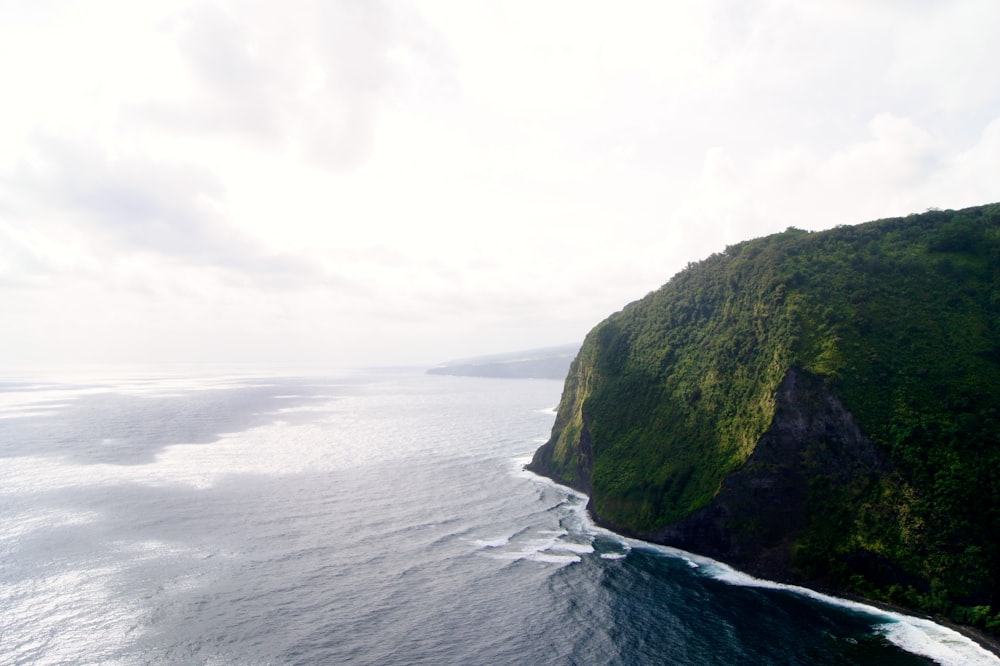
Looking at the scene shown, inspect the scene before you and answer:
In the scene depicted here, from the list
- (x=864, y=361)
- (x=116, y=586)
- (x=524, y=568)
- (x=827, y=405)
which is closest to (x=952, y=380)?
(x=864, y=361)

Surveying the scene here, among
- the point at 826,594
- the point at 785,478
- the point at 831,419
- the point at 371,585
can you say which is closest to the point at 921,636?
the point at 826,594

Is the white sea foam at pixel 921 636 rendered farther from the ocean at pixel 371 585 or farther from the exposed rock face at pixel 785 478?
the exposed rock face at pixel 785 478

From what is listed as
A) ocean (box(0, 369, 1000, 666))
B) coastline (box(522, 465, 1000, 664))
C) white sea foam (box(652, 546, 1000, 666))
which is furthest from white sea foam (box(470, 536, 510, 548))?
white sea foam (box(652, 546, 1000, 666))

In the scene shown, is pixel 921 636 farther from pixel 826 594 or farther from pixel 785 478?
pixel 785 478

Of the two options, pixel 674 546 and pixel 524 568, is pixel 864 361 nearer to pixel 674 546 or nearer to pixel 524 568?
pixel 674 546

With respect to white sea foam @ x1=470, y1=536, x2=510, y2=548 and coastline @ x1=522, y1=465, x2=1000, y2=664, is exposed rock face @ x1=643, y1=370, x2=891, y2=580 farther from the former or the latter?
white sea foam @ x1=470, y1=536, x2=510, y2=548
